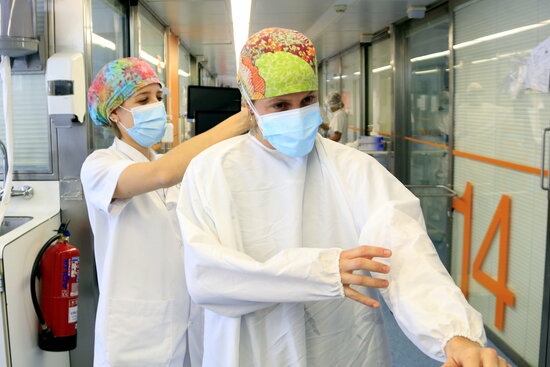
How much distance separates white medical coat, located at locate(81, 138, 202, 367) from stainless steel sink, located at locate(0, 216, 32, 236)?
35.9 inches

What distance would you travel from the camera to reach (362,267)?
3.64 feet

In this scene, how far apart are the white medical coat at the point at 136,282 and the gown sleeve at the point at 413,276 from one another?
2.67ft

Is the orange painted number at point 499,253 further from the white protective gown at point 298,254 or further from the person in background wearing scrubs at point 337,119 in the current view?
the person in background wearing scrubs at point 337,119

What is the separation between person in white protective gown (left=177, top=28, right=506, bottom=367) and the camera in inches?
45.1

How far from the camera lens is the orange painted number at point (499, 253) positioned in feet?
10.9

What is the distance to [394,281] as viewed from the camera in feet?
3.88

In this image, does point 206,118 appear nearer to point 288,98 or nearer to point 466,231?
point 288,98

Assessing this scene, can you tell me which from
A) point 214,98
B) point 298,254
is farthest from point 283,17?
point 298,254

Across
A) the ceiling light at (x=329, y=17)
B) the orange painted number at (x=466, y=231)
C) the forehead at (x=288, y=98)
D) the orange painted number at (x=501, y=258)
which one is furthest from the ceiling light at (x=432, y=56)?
the forehead at (x=288, y=98)

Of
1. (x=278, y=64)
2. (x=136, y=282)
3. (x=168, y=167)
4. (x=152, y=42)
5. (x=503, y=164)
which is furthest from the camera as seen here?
(x=152, y=42)

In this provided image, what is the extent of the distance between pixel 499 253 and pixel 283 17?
11.2ft

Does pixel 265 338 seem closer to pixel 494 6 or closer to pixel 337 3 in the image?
pixel 494 6

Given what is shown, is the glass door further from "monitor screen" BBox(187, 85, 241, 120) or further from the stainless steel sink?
the stainless steel sink

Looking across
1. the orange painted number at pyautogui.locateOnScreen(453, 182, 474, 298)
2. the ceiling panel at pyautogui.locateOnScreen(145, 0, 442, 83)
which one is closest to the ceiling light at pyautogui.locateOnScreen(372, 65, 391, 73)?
the ceiling panel at pyautogui.locateOnScreen(145, 0, 442, 83)
